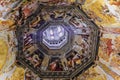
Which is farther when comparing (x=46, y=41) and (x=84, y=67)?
(x=46, y=41)

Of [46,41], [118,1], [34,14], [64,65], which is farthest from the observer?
[46,41]

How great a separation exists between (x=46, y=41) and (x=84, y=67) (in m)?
2.45

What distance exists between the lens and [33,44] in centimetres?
1705

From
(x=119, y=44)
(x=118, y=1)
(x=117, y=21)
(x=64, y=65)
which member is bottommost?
(x=64, y=65)

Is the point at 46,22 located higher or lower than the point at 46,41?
higher

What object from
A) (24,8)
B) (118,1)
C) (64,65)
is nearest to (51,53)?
(64,65)

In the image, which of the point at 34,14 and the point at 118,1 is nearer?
the point at 118,1

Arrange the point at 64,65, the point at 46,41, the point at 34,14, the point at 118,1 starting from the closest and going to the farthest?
the point at 118,1 < the point at 34,14 < the point at 64,65 < the point at 46,41

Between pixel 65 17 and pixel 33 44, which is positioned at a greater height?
pixel 65 17

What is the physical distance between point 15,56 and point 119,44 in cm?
407

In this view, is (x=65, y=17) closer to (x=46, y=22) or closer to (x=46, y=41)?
(x=46, y=22)

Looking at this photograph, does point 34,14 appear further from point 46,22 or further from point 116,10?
point 116,10

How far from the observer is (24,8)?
1509 cm

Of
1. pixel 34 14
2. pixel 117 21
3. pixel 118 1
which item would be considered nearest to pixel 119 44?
pixel 117 21
